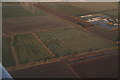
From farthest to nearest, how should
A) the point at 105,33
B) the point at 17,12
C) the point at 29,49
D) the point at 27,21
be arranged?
the point at 17,12
the point at 27,21
the point at 105,33
the point at 29,49

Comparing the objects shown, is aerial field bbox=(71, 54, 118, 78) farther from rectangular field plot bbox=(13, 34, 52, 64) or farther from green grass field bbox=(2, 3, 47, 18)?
green grass field bbox=(2, 3, 47, 18)

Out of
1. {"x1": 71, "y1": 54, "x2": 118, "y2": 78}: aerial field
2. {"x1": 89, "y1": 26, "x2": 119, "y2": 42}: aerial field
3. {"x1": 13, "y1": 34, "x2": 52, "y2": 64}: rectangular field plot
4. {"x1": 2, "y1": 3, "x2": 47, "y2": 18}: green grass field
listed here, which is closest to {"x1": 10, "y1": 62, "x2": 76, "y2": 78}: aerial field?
{"x1": 71, "y1": 54, "x2": 118, "y2": 78}: aerial field

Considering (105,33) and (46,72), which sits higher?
(105,33)

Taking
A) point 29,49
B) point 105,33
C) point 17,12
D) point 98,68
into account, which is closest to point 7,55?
point 29,49

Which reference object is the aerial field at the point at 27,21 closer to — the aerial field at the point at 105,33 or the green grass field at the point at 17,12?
the green grass field at the point at 17,12

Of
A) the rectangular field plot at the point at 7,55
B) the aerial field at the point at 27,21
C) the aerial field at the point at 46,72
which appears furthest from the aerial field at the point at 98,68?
the aerial field at the point at 27,21

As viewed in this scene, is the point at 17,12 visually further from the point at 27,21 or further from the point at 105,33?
the point at 105,33

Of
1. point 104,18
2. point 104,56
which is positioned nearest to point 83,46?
point 104,56
